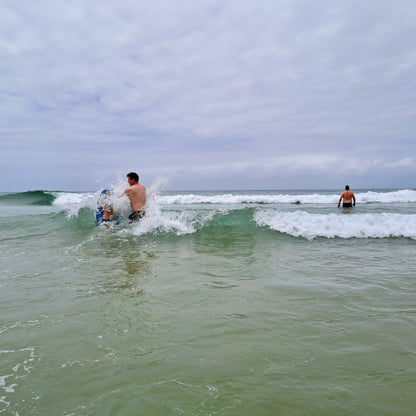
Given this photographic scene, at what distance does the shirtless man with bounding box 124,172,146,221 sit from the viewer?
9266 mm

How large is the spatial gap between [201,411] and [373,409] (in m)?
0.94

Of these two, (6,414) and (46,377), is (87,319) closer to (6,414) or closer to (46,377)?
(46,377)

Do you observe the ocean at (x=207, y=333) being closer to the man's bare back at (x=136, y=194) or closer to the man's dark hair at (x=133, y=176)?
the man's bare back at (x=136, y=194)

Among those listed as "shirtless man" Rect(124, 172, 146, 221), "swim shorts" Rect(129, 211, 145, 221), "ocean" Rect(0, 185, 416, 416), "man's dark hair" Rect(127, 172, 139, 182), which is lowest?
"ocean" Rect(0, 185, 416, 416)

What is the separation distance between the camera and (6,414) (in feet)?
5.43

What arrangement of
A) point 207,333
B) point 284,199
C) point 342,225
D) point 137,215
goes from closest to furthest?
1. point 207,333
2. point 342,225
3. point 137,215
4. point 284,199

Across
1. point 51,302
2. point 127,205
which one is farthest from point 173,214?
point 51,302

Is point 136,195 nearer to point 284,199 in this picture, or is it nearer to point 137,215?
point 137,215

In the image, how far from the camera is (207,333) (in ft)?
8.48

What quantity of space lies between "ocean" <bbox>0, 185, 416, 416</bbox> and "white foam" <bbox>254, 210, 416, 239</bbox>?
224cm

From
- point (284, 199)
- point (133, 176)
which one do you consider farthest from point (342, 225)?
point (284, 199)

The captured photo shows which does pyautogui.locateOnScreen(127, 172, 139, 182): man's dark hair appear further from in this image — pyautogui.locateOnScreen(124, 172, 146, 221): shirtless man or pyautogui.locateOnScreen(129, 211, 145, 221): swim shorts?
pyautogui.locateOnScreen(129, 211, 145, 221): swim shorts

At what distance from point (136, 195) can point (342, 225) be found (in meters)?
6.34

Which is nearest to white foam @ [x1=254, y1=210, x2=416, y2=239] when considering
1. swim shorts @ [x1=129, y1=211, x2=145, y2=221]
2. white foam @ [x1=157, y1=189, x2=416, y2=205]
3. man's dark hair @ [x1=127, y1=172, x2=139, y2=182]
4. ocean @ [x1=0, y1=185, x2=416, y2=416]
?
ocean @ [x1=0, y1=185, x2=416, y2=416]
